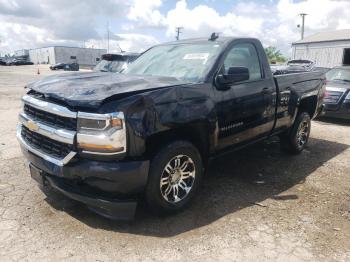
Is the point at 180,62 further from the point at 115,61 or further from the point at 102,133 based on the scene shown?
the point at 115,61

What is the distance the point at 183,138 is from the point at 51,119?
138 cm

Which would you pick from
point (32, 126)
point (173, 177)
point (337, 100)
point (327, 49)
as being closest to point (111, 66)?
point (337, 100)

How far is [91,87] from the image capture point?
11.9 feet

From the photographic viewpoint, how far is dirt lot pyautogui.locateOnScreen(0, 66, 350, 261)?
3305 mm

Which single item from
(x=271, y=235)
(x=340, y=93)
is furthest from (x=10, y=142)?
(x=340, y=93)

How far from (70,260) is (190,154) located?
1.58m

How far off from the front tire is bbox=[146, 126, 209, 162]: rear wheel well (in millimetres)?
70

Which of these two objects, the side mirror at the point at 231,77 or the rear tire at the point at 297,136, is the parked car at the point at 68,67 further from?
the side mirror at the point at 231,77

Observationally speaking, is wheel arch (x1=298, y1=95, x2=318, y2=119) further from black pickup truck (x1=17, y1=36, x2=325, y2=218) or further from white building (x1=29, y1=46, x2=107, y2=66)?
white building (x1=29, y1=46, x2=107, y2=66)

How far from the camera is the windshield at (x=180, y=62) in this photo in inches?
172

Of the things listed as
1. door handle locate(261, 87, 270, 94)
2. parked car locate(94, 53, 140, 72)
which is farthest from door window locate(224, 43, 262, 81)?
parked car locate(94, 53, 140, 72)

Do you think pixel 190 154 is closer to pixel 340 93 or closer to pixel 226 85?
pixel 226 85

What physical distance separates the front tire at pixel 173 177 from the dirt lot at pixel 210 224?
0.63ft

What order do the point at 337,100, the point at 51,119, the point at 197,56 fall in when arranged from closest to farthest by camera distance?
the point at 51,119
the point at 197,56
the point at 337,100
